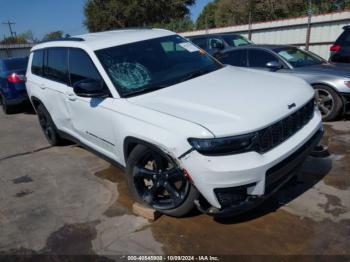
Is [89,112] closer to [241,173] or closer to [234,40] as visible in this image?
[241,173]

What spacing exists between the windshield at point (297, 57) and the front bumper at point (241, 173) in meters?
4.37

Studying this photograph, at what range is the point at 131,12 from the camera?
114 feet

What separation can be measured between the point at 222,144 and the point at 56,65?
3.34 metres

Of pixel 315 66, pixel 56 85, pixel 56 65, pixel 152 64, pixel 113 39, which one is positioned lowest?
pixel 315 66

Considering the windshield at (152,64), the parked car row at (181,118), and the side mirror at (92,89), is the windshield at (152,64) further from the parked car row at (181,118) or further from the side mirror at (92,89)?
the side mirror at (92,89)

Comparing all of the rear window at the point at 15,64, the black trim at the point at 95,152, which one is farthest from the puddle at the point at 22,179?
the rear window at the point at 15,64

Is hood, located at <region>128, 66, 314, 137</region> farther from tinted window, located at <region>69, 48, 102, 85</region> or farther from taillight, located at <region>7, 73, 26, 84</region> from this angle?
taillight, located at <region>7, 73, 26, 84</region>

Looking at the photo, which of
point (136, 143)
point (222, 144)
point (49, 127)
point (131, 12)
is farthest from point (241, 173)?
point (131, 12)

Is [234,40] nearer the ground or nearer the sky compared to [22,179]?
nearer the sky

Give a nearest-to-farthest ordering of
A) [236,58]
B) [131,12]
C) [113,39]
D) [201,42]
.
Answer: [113,39]
[236,58]
[201,42]
[131,12]

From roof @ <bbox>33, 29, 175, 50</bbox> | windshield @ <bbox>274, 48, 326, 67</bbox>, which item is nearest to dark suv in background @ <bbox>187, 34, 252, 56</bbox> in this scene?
windshield @ <bbox>274, 48, 326, 67</bbox>

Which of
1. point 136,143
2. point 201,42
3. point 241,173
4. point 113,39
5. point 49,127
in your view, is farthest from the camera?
point 201,42

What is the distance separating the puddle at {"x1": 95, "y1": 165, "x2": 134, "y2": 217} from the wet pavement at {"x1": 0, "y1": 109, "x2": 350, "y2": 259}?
0.01 metres

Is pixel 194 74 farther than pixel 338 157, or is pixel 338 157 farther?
pixel 338 157
